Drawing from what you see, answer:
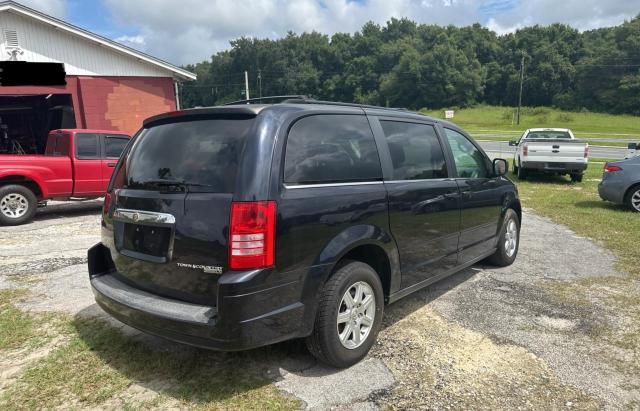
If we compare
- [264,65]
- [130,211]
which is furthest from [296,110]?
[264,65]

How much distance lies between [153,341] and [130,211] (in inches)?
45.6

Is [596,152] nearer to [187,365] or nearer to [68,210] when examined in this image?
[68,210]

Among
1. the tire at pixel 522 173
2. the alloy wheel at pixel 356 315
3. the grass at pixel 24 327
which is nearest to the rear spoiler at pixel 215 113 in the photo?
the alloy wheel at pixel 356 315

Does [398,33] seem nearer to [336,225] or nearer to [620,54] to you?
[620,54]

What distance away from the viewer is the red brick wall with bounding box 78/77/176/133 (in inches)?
591

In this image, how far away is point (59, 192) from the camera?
27.9 ft

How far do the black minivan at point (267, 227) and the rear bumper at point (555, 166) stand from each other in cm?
1086

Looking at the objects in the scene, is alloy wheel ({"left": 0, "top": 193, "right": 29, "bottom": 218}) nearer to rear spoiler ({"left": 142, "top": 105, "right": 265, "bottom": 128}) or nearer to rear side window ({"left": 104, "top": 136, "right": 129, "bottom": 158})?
rear side window ({"left": 104, "top": 136, "right": 129, "bottom": 158})

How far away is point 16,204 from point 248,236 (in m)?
7.49

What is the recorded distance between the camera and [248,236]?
8.43 ft

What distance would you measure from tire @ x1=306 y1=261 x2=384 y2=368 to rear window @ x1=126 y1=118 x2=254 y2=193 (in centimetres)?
99

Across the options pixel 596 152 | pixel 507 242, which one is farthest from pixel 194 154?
pixel 596 152

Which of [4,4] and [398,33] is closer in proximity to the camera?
[4,4]

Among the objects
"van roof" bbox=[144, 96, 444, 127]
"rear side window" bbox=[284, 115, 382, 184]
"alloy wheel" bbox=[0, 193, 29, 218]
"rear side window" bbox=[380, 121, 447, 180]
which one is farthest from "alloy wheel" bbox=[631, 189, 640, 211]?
"alloy wheel" bbox=[0, 193, 29, 218]
